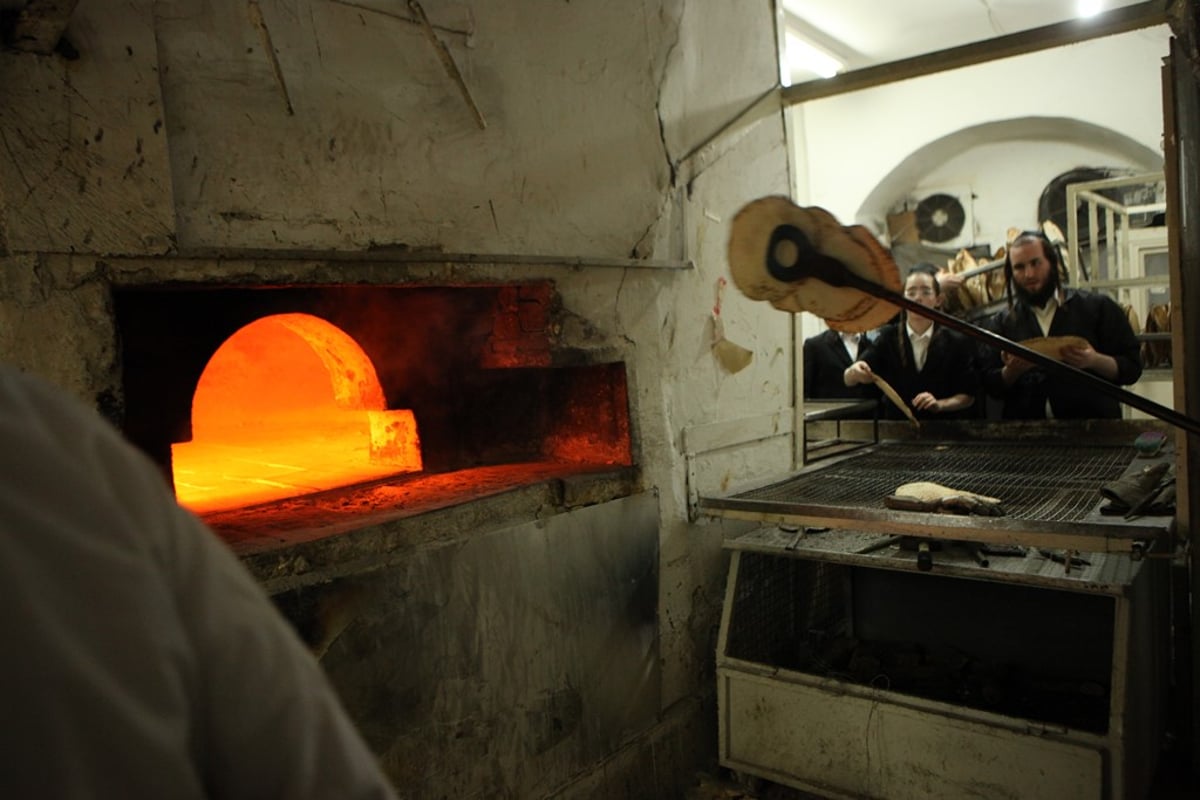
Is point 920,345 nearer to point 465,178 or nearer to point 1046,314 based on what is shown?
point 1046,314

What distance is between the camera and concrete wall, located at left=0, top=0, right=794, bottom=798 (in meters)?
1.83

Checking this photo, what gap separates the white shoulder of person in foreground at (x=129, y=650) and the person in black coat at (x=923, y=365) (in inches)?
169

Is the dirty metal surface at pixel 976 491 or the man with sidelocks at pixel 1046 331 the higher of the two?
the man with sidelocks at pixel 1046 331

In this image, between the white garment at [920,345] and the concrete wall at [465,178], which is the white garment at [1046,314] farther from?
the concrete wall at [465,178]

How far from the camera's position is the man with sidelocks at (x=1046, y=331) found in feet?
14.1

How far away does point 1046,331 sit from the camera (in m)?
4.47

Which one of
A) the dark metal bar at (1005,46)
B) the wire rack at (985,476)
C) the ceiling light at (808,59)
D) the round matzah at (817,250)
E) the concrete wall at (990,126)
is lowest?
the wire rack at (985,476)

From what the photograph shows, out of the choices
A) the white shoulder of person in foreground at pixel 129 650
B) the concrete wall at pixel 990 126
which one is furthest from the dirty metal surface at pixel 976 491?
the concrete wall at pixel 990 126

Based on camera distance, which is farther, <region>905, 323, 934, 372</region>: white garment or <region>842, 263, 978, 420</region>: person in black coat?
<region>905, 323, 934, 372</region>: white garment

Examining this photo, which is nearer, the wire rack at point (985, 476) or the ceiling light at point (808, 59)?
the wire rack at point (985, 476)

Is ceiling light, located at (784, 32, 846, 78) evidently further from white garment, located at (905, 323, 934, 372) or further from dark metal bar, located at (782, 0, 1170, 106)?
dark metal bar, located at (782, 0, 1170, 106)

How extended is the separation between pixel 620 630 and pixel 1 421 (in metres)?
2.72

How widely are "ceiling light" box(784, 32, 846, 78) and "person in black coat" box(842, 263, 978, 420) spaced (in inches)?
123

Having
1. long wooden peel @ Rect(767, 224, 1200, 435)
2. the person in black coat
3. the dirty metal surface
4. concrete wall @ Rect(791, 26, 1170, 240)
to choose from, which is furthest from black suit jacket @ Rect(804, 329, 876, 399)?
concrete wall @ Rect(791, 26, 1170, 240)
